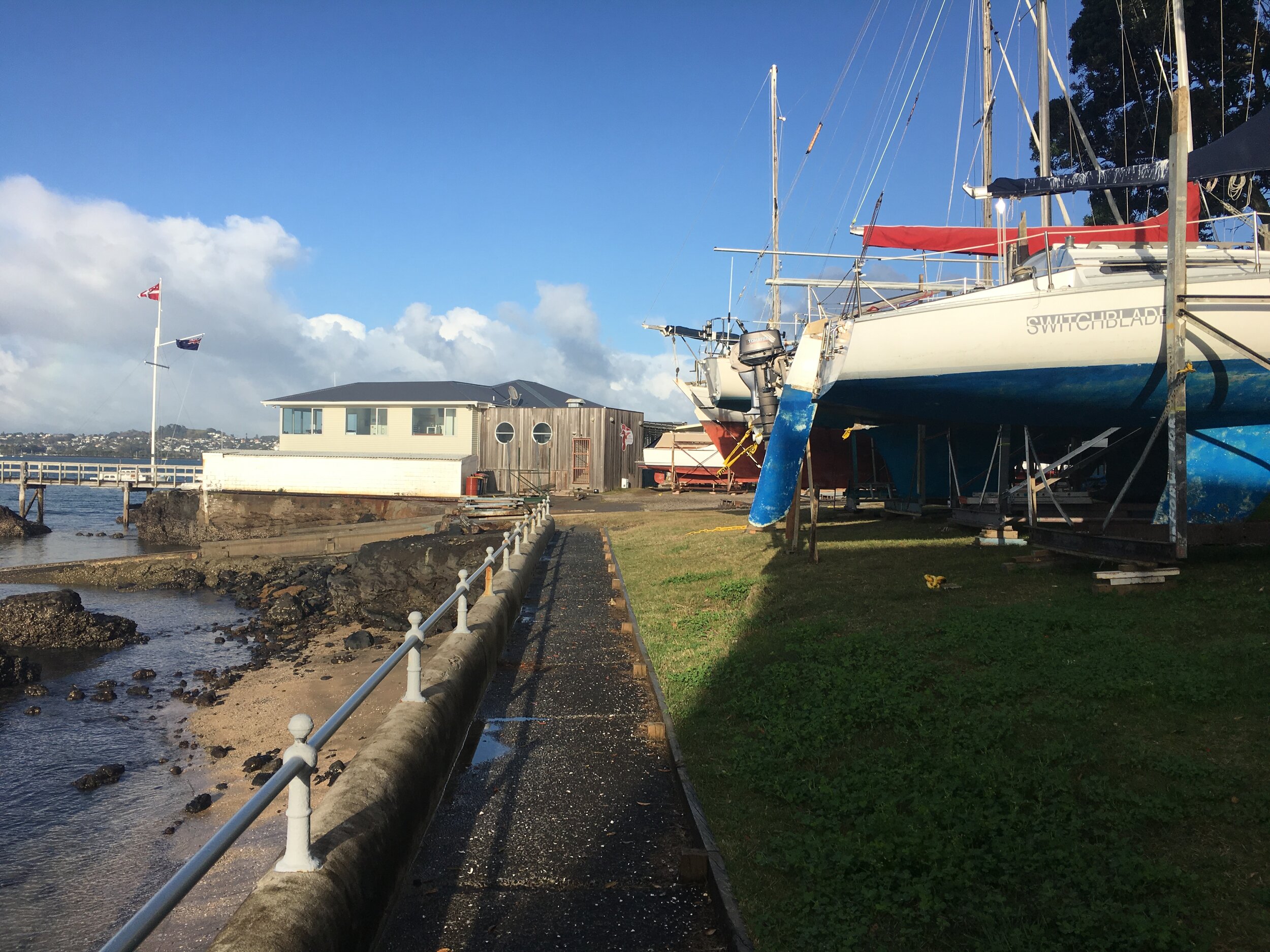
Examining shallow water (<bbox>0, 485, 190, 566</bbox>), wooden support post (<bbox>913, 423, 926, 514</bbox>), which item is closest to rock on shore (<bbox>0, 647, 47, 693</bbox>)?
wooden support post (<bbox>913, 423, 926, 514</bbox>)

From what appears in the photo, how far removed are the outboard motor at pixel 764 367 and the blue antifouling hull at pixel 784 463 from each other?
9.95 feet

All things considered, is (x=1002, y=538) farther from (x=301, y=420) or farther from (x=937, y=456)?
(x=301, y=420)

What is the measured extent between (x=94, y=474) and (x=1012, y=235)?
43.8 meters

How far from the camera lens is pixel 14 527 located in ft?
133

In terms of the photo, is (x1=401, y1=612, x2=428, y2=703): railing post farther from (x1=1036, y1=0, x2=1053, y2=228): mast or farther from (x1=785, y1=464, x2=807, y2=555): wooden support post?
(x1=1036, y1=0, x2=1053, y2=228): mast

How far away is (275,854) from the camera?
21.4 feet

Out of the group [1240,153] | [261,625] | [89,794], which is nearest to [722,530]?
[261,625]

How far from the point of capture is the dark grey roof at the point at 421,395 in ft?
129

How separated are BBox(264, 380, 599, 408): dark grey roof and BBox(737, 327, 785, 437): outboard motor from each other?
21396 millimetres

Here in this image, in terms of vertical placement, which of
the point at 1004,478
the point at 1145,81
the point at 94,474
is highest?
the point at 1145,81

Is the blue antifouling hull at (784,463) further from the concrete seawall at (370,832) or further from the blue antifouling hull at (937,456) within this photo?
the concrete seawall at (370,832)

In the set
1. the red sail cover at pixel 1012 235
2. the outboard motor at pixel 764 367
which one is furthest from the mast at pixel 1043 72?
the outboard motor at pixel 764 367

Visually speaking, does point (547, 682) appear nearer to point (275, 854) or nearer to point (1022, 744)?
point (275, 854)

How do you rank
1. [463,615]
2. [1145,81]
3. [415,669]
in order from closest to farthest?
[415,669] → [463,615] → [1145,81]
